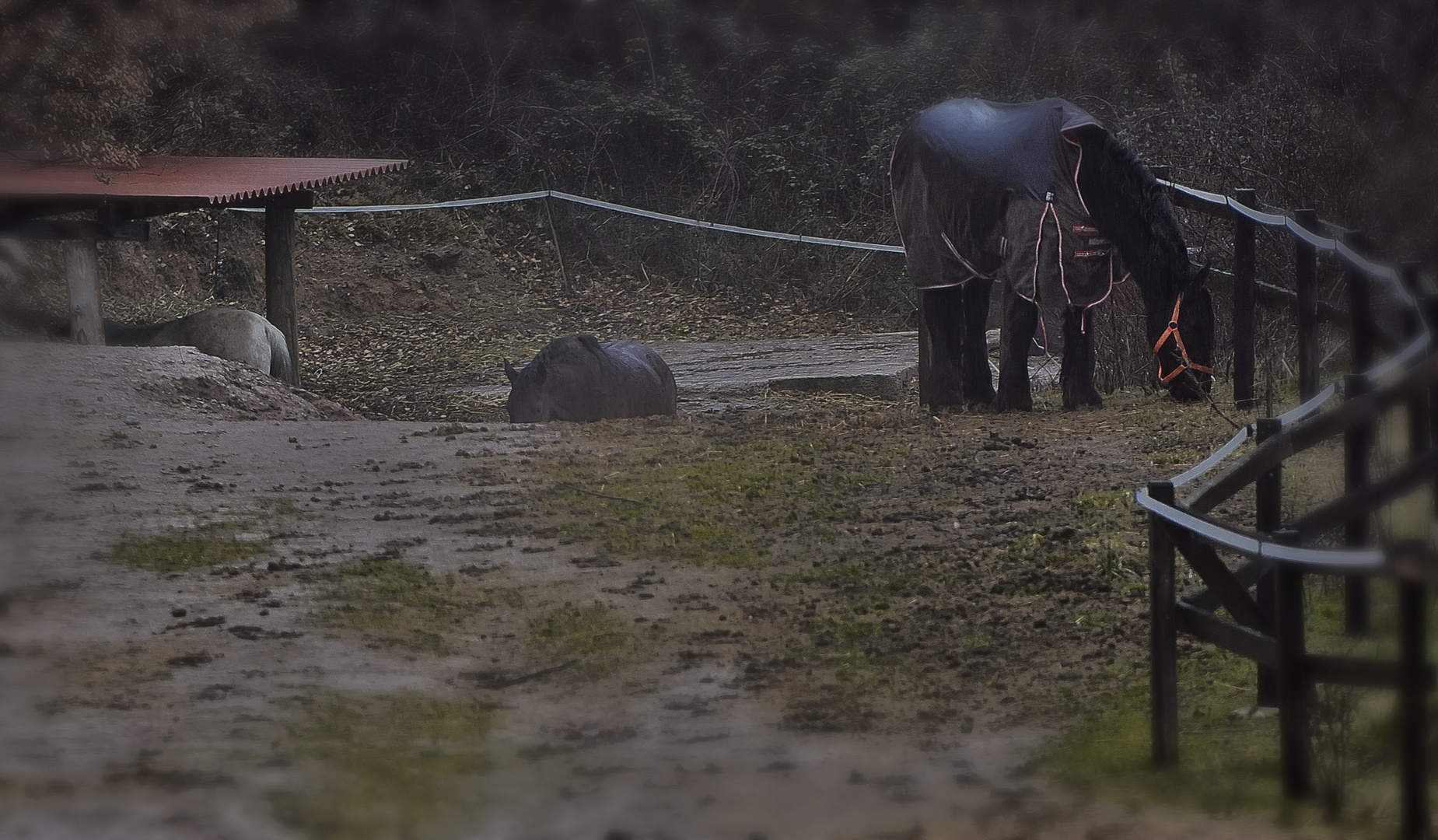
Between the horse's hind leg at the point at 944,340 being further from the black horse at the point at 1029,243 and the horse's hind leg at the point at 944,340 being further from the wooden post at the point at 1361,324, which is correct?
the wooden post at the point at 1361,324

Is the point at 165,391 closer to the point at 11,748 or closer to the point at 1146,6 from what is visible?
the point at 11,748

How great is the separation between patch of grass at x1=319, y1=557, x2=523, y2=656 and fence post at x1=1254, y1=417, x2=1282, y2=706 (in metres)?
2.54

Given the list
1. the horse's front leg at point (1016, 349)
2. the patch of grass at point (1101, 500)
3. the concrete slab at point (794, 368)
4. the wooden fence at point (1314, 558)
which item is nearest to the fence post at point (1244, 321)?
the horse's front leg at point (1016, 349)

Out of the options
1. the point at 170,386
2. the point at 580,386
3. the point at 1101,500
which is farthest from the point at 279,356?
the point at 1101,500

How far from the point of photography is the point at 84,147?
36.0ft

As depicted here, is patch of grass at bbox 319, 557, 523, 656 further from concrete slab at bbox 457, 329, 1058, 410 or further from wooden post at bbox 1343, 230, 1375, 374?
concrete slab at bbox 457, 329, 1058, 410

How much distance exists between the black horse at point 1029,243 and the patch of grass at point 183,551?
5.09 m

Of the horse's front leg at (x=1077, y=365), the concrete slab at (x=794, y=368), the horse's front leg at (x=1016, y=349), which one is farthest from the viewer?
the concrete slab at (x=794, y=368)

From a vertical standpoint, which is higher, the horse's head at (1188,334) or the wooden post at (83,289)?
the wooden post at (83,289)

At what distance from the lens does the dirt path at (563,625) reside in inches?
119

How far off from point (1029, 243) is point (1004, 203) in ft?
1.17

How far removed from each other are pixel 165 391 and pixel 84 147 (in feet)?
7.78

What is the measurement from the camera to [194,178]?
43.0ft

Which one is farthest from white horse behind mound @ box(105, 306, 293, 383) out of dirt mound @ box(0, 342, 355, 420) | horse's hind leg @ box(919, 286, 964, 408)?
horse's hind leg @ box(919, 286, 964, 408)
